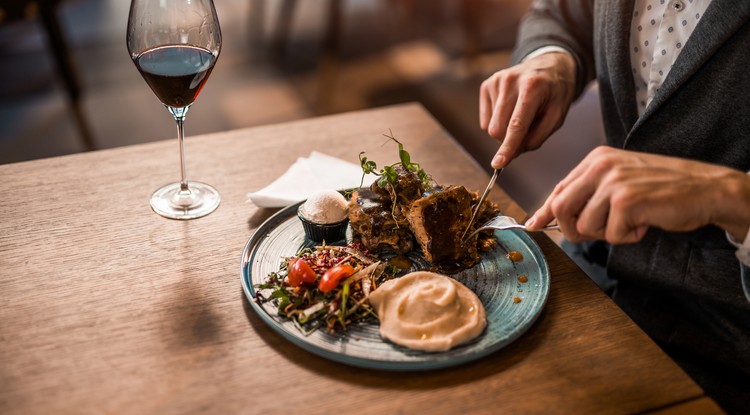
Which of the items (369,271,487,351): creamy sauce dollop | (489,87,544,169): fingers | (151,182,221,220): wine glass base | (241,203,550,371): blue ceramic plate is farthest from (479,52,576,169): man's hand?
(151,182,221,220): wine glass base

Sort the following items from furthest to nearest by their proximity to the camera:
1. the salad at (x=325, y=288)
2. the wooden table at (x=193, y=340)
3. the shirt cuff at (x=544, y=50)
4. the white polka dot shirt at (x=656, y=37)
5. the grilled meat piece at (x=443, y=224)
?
the shirt cuff at (x=544, y=50), the white polka dot shirt at (x=656, y=37), the grilled meat piece at (x=443, y=224), the salad at (x=325, y=288), the wooden table at (x=193, y=340)

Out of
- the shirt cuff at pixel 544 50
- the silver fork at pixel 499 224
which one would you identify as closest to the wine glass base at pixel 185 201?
the silver fork at pixel 499 224

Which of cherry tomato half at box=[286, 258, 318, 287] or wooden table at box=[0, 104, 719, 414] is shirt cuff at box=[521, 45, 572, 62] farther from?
cherry tomato half at box=[286, 258, 318, 287]

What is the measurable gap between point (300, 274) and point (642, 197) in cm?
59

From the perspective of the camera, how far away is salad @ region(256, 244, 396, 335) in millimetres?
1145

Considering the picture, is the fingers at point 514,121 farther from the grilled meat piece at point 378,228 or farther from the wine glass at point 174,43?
the wine glass at point 174,43

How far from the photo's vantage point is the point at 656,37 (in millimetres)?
1635

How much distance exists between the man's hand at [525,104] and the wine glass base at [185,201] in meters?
0.64

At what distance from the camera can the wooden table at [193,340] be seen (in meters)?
1.02

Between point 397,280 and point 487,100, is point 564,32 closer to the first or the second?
point 487,100

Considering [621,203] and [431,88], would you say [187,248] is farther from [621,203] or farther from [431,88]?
[431,88]

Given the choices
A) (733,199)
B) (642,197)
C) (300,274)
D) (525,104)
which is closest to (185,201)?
(300,274)

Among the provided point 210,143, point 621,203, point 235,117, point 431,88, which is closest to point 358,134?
point 210,143

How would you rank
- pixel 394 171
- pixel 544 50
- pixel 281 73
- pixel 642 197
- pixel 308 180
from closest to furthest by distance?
pixel 642 197 → pixel 394 171 → pixel 308 180 → pixel 544 50 → pixel 281 73
